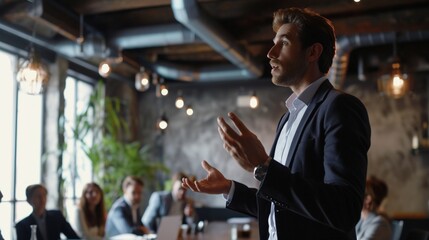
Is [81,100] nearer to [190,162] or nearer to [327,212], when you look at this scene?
[190,162]

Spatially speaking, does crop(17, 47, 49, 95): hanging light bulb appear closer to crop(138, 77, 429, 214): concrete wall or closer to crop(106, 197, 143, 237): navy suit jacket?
crop(106, 197, 143, 237): navy suit jacket

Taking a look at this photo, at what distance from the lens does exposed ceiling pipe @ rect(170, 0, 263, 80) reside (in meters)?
5.22

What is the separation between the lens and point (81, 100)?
8.90 m

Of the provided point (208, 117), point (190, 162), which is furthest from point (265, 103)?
point (190, 162)

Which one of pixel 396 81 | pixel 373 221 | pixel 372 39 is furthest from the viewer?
pixel 372 39

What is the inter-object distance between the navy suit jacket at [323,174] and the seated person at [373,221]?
2891 mm

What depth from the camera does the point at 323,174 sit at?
1.40 meters

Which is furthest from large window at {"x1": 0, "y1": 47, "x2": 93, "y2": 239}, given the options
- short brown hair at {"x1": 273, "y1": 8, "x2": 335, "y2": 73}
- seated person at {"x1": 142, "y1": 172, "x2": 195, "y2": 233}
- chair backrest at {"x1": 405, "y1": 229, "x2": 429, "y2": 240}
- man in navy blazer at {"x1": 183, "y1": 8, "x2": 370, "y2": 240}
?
short brown hair at {"x1": 273, "y1": 8, "x2": 335, "y2": 73}

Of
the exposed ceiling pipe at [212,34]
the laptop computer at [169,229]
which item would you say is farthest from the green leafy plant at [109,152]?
the laptop computer at [169,229]

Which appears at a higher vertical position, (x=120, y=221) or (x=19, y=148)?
(x=19, y=148)

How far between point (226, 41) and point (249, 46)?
218cm

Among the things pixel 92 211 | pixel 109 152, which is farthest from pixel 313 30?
pixel 109 152

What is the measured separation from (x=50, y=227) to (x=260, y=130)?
232 inches

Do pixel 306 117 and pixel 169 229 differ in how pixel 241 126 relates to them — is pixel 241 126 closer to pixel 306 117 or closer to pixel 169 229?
pixel 306 117
